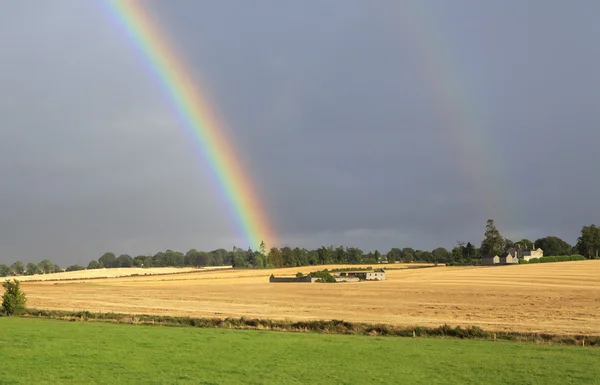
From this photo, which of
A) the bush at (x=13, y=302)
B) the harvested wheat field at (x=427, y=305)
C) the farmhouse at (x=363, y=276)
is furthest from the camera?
the farmhouse at (x=363, y=276)

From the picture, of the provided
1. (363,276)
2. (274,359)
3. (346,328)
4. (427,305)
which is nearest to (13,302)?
(346,328)

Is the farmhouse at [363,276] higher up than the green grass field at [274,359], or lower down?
higher up

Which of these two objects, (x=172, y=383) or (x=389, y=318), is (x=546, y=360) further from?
(x=389, y=318)

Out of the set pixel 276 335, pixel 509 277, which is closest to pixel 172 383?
pixel 276 335

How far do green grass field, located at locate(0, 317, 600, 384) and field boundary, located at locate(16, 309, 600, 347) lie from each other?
2571 millimetres

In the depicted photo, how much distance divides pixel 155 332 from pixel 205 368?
50.2ft

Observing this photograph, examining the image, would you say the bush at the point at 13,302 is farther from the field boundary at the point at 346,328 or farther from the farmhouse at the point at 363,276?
the farmhouse at the point at 363,276

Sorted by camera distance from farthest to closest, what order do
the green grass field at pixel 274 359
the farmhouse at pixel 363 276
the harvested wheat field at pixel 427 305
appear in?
the farmhouse at pixel 363 276 → the harvested wheat field at pixel 427 305 → the green grass field at pixel 274 359

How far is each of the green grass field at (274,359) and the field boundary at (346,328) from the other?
2571 mm

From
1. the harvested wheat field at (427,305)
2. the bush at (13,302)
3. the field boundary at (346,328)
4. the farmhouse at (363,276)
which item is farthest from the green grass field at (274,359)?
the farmhouse at (363,276)

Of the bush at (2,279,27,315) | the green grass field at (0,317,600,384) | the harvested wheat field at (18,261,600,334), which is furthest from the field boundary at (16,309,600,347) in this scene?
the harvested wheat field at (18,261,600,334)

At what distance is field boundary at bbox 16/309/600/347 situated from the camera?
3739cm

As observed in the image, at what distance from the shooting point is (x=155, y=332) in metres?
40.4

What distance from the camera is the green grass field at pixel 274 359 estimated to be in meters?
24.0
